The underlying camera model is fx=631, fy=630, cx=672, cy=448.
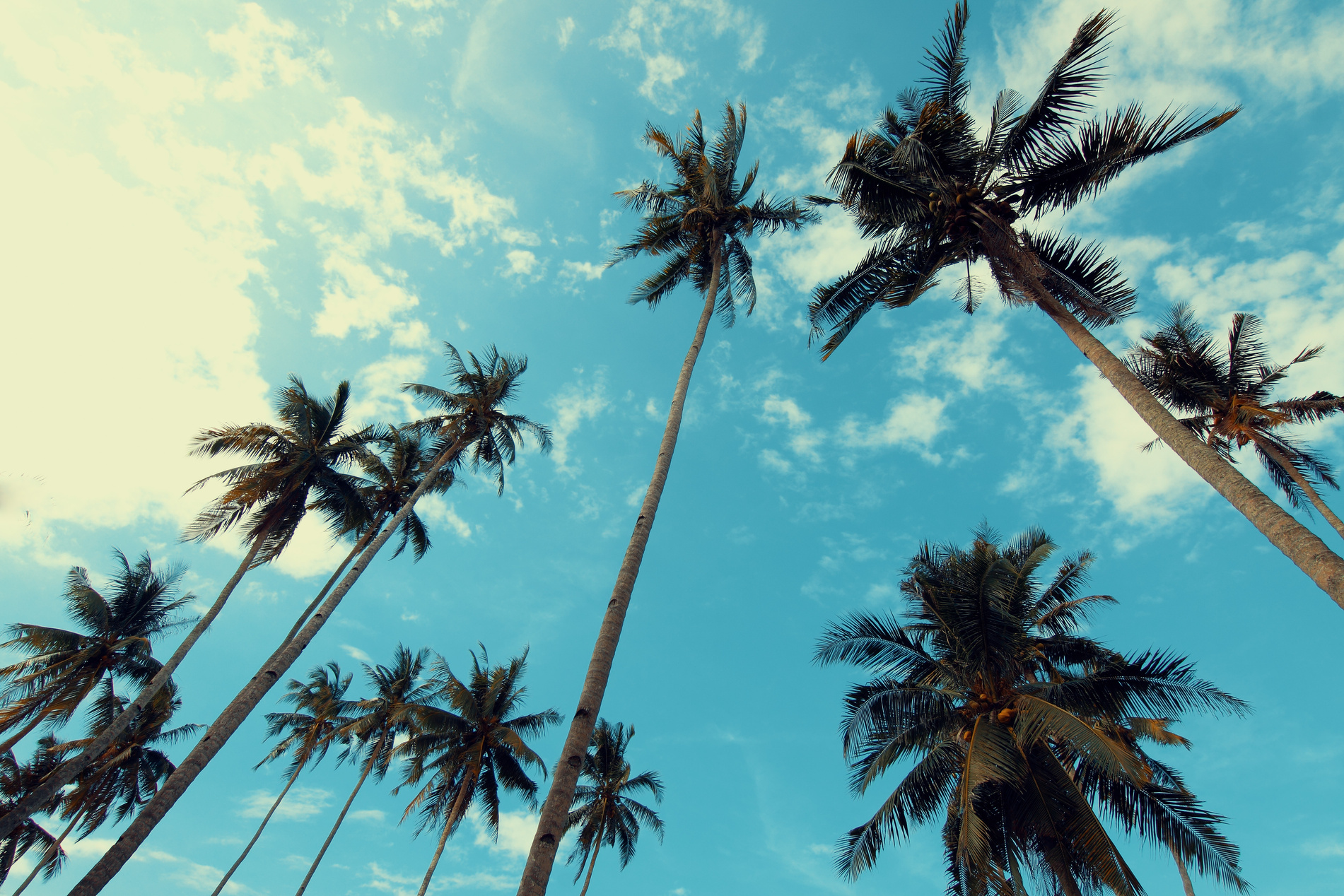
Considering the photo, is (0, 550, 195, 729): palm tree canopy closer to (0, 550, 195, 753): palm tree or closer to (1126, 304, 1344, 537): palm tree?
(0, 550, 195, 753): palm tree

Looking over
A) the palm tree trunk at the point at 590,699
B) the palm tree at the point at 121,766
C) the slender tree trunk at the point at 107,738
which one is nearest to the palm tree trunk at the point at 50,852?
the palm tree at the point at 121,766

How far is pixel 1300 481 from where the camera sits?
15.2 meters

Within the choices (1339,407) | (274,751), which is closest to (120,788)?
(274,751)

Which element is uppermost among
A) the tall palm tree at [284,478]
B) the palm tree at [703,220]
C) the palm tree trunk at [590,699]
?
the palm tree at [703,220]

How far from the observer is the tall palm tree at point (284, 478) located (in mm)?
18234

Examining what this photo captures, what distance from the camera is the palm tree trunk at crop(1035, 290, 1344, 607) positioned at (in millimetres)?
6051

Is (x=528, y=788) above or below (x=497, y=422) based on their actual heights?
below

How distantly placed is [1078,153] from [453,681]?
81.8 feet

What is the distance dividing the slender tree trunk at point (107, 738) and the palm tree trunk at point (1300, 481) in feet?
9.50

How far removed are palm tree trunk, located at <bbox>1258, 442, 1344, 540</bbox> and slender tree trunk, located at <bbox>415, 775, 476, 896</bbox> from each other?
12.7m

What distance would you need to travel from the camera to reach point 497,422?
24.4 metres

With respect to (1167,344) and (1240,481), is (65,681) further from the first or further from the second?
(1167,344)

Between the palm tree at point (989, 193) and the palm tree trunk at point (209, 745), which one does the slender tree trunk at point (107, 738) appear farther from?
the palm tree at point (989, 193)

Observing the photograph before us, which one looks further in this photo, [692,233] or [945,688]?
[692,233]
